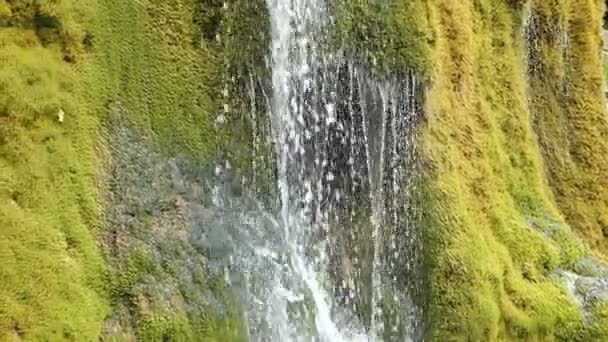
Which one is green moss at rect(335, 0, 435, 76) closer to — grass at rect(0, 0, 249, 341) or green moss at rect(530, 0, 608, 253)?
grass at rect(0, 0, 249, 341)

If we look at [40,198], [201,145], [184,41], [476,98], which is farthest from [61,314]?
[476,98]

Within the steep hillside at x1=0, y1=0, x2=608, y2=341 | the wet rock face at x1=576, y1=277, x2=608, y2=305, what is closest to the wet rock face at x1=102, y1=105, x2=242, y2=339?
the steep hillside at x1=0, y1=0, x2=608, y2=341

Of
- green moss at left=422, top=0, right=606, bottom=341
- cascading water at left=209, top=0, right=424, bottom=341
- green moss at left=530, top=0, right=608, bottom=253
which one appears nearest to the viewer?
cascading water at left=209, top=0, right=424, bottom=341

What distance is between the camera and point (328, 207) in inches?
658

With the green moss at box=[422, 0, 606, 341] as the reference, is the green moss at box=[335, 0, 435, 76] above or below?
above

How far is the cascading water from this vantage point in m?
16.3

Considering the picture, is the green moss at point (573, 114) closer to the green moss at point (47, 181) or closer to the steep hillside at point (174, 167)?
the steep hillside at point (174, 167)

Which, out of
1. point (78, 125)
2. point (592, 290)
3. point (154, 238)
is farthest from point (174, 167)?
point (592, 290)

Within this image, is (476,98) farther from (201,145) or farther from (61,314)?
(61,314)

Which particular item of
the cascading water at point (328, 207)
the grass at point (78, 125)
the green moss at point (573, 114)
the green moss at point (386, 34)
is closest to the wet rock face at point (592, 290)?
the green moss at point (573, 114)

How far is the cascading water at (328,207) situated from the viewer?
16.3 metres

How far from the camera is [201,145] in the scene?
16.1 metres

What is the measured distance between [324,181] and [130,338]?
3.97m

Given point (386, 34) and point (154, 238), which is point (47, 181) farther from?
point (386, 34)
